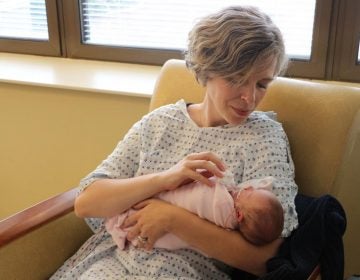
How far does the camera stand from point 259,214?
1136 mm

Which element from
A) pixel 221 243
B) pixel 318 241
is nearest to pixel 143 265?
pixel 221 243

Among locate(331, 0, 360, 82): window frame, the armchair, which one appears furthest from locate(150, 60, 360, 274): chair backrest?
locate(331, 0, 360, 82): window frame

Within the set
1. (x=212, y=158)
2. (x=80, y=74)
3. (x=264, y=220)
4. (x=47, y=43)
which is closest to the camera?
(x=264, y=220)

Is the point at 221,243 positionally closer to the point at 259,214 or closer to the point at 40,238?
the point at 259,214

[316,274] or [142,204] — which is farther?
[142,204]

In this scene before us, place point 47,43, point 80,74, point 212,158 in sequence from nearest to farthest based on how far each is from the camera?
point 212,158, point 80,74, point 47,43

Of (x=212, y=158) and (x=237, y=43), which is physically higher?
(x=237, y=43)

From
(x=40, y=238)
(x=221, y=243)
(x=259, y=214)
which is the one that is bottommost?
(x=40, y=238)

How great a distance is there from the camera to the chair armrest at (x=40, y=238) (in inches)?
54.5

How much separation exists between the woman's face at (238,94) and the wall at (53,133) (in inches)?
26.8

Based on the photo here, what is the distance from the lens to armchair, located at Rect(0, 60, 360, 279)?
1399 mm

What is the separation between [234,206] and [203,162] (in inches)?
5.1

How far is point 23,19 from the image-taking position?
8.18ft

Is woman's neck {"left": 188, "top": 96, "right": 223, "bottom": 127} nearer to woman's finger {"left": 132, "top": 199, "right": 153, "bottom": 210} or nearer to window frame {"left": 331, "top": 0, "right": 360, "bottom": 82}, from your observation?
woman's finger {"left": 132, "top": 199, "right": 153, "bottom": 210}
